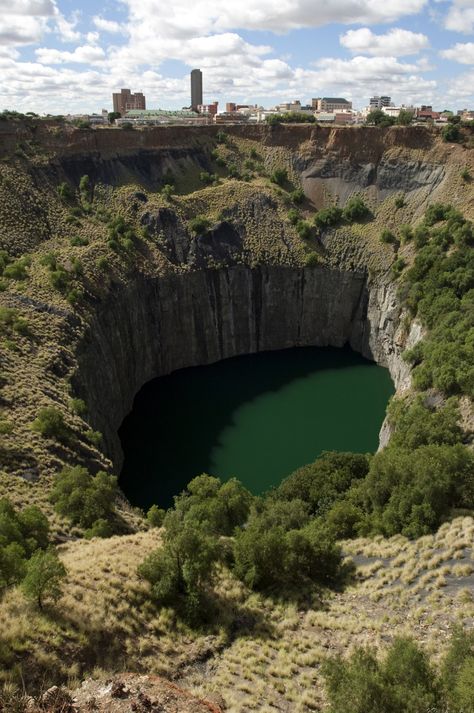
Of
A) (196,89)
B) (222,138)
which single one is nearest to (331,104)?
(196,89)

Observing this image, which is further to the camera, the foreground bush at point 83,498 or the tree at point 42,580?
the foreground bush at point 83,498

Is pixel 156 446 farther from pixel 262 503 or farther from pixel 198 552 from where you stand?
pixel 198 552

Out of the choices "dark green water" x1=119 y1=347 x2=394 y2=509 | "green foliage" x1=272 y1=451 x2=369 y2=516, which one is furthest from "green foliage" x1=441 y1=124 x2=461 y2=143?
"green foliage" x1=272 y1=451 x2=369 y2=516

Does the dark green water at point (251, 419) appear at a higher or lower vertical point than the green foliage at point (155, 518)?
lower

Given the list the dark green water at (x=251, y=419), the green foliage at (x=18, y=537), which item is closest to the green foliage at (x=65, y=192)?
A: the dark green water at (x=251, y=419)

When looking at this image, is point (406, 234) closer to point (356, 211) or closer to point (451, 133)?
point (356, 211)

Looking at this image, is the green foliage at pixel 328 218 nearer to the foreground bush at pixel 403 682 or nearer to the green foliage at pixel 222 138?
the green foliage at pixel 222 138
